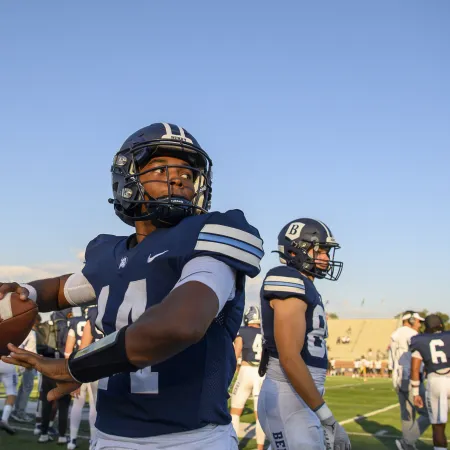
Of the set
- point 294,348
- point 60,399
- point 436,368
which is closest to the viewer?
point 294,348

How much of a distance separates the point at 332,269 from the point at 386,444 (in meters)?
5.68

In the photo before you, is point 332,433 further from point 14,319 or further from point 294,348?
point 14,319

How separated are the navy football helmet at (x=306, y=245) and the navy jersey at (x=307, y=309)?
41 cm

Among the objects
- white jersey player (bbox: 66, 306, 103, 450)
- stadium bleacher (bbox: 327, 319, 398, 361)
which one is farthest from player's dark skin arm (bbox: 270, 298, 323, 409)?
stadium bleacher (bbox: 327, 319, 398, 361)

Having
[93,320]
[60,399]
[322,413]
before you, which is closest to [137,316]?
[322,413]

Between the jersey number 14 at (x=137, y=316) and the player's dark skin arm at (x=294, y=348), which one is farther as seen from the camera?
the player's dark skin arm at (x=294, y=348)

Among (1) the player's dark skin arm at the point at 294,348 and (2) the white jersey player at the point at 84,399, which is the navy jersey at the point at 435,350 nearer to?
(2) the white jersey player at the point at 84,399

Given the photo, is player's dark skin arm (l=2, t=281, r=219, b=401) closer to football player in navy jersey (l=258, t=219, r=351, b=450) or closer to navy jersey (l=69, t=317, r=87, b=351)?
football player in navy jersey (l=258, t=219, r=351, b=450)

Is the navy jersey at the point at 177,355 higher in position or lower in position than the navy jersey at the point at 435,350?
higher

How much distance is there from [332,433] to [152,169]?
8.10 ft

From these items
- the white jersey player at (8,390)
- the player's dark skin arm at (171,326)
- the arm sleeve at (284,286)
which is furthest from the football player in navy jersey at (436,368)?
the player's dark skin arm at (171,326)

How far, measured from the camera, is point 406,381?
10.4 m

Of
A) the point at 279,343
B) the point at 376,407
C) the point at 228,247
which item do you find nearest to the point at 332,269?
the point at 279,343

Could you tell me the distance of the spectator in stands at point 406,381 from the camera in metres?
9.16
